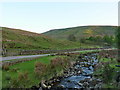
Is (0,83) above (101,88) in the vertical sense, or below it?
above

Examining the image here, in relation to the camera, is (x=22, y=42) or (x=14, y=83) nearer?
(x=14, y=83)

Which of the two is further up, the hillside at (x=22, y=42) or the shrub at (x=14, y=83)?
the hillside at (x=22, y=42)

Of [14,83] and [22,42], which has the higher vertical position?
→ [22,42]

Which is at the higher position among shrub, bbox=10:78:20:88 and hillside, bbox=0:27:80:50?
hillside, bbox=0:27:80:50

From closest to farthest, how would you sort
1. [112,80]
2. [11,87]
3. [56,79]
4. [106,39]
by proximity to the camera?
[11,87] → [112,80] → [56,79] → [106,39]

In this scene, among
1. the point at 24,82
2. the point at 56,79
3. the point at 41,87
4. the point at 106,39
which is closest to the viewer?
the point at 24,82

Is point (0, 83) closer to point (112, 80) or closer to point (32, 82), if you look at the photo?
point (32, 82)

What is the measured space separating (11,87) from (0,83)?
1.79m

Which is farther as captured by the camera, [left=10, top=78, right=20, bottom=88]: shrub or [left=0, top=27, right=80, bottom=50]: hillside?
[left=0, top=27, right=80, bottom=50]: hillside

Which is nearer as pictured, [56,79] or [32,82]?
[32,82]

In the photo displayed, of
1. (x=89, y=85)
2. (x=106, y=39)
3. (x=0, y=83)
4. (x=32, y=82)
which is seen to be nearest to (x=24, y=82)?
(x=32, y=82)

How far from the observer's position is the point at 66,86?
63.7 ft

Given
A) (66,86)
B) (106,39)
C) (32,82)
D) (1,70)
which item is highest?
(106,39)

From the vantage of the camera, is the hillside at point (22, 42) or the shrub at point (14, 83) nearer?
the shrub at point (14, 83)
